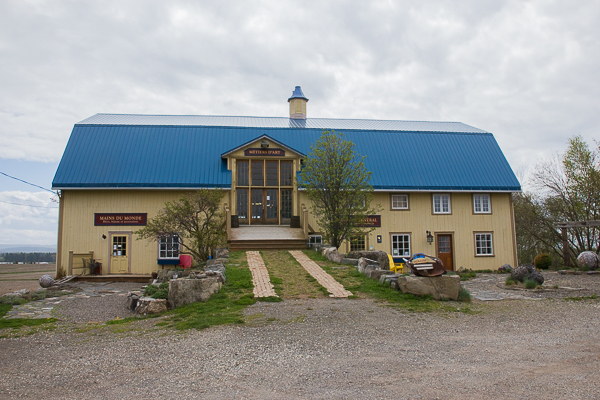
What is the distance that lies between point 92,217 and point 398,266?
1347 cm

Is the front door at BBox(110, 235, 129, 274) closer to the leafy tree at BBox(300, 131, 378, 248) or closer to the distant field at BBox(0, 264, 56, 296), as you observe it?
the distant field at BBox(0, 264, 56, 296)

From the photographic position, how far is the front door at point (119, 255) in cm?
2009

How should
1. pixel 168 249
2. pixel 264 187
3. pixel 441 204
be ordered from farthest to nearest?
pixel 441 204, pixel 264 187, pixel 168 249

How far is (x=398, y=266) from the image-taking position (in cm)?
1861

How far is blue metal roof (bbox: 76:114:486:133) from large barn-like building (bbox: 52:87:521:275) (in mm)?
2090

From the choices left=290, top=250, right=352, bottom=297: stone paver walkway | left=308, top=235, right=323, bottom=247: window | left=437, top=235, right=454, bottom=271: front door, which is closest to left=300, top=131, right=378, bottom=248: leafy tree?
left=308, top=235, right=323, bottom=247: window

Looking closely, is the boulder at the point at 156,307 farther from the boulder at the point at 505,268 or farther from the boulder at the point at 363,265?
the boulder at the point at 505,268

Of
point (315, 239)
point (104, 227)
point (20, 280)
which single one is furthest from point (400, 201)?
point (20, 280)

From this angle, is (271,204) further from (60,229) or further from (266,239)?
(60,229)

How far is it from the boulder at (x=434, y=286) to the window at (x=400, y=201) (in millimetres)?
11442

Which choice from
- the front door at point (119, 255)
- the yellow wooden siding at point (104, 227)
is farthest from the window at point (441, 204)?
the front door at point (119, 255)

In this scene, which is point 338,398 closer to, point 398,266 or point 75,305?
point 75,305

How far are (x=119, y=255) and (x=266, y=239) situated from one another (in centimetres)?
690

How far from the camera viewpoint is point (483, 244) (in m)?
22.6
